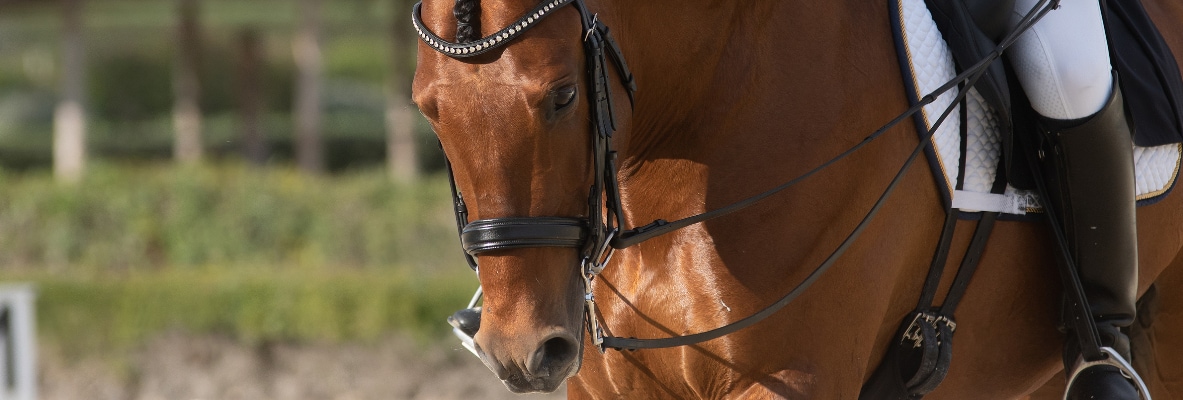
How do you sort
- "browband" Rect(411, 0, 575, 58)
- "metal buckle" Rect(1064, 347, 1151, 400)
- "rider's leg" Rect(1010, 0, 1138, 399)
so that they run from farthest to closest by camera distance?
1. "metal buckle" Rect(1064, 347, 1151, 400)
2. "rider's leg" Rect(1010, 0, 1138, 399)
3. "browband" Rect(411, 0, 575, 58)

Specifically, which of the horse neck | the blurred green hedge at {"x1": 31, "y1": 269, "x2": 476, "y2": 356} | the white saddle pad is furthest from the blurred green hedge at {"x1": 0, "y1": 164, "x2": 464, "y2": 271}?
the horse neck

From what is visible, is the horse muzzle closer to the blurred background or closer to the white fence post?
the blurred background

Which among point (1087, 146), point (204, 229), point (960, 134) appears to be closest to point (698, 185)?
point (960, 134)

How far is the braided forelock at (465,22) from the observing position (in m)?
2.19

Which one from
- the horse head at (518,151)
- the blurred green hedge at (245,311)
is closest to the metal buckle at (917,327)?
the horse head at (518,151)

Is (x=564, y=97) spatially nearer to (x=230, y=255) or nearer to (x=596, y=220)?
(x=596, y=220)

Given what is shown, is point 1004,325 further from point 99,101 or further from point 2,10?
point 99,101

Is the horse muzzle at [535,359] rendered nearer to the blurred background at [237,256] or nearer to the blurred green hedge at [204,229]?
the blurred background at [237,256]

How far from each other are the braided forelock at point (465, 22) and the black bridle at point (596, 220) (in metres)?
0.02

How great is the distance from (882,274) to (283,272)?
23.4 ft

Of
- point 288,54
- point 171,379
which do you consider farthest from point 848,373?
point 288,54

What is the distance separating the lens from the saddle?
284cm

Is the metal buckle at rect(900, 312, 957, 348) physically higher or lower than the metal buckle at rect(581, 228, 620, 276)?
lower

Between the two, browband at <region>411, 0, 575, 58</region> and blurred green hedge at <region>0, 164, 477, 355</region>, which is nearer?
browband at <region>411, 0, 575, 58</region>
